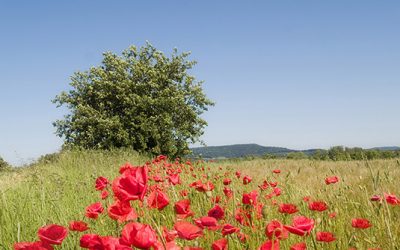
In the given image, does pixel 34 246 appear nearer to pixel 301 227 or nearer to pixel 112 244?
pixel 112 244

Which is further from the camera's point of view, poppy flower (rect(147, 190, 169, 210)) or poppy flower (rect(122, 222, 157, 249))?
poppy flower (rect(147, 190, 169, 210))

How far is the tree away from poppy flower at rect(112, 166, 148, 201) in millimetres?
19650

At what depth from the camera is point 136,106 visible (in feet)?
71.8

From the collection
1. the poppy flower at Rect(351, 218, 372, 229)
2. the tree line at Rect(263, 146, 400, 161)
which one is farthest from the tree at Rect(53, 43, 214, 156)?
the poppy flower at Rect(351, 218, 372, 229)

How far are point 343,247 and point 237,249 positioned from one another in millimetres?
926

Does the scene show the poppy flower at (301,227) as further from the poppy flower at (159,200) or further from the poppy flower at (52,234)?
the poppy flower at (52,234)

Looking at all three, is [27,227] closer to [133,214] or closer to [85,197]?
[85,197]

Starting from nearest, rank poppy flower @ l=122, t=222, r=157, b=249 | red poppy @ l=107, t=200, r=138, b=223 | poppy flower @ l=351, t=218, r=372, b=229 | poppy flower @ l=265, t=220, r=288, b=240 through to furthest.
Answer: poppy flower @ l=122, t=222, r=157, b=249 → red poppy @ l=107, t=200, r=138, b=223 → poppy flower @ l=265, t=220, r=288, b=240 → poppy flower @ l=351, t=218, r=372, b=229

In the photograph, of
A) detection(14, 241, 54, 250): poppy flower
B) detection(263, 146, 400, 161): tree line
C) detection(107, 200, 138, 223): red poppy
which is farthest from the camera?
detection(263, 146, 400, 161): tree line

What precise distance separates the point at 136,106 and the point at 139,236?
2104cm

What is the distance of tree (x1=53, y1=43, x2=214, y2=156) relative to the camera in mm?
21609

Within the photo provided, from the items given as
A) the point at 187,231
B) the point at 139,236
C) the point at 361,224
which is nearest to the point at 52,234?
the point at 139,236

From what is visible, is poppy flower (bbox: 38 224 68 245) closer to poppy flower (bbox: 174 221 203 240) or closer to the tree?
poppy flower (bbox: 174 221 203 240)

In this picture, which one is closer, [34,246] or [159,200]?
[34,246]
